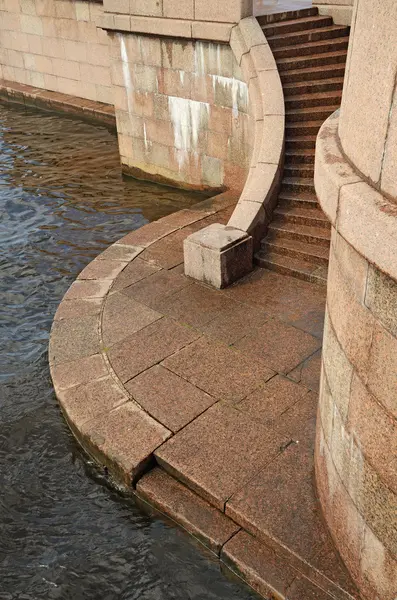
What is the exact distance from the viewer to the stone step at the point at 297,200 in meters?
8.28

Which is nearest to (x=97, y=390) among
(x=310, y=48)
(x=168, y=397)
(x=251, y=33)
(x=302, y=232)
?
(x=168, y=397)

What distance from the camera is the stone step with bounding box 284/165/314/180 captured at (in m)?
8.56

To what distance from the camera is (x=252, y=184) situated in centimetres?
833

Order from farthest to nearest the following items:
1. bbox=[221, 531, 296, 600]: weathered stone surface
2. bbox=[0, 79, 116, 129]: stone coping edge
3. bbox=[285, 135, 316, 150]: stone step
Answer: bbox=[0, 79, 116, 129]: stone coping edge → bbox=[285, 135, 316, 150]: stone step → bbox=[221, 531, 296, 600]: weathered stone surface

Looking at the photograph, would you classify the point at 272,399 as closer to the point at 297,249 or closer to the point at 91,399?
the point at 91,399

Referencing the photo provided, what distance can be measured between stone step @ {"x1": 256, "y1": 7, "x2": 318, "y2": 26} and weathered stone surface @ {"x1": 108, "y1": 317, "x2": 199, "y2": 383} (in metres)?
5.85

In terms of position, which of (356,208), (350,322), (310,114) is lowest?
(310,114)

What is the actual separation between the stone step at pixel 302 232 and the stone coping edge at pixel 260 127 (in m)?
0.18

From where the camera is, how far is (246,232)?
7684 millimetres

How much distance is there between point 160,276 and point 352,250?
491 centimetres

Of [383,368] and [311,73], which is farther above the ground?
[311,73]

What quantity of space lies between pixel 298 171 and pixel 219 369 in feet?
12.8

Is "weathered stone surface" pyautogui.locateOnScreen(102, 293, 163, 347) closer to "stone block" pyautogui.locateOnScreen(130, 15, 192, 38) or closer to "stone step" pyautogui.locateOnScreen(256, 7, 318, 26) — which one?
"stone block" pyautogui.locateOnScreen(130, 15, 192, 38)

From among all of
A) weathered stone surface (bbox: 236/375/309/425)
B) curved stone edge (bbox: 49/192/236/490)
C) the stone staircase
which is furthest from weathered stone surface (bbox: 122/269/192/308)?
weathered stone surface (bbox: 236/375/309/425)
